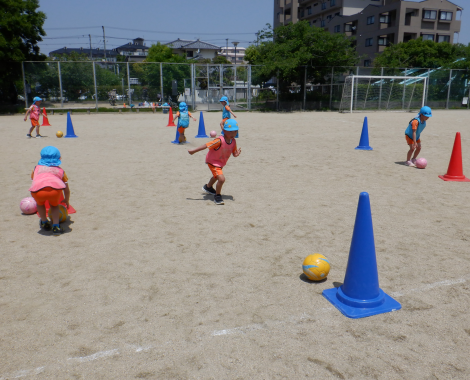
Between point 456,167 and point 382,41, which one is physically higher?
point 382,41

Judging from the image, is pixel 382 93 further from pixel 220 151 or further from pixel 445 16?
pixel 445 16

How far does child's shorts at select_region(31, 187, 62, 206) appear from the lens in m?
4.60

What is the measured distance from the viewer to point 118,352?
8.93ft

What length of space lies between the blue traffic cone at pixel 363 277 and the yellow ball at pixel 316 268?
380 millimetres

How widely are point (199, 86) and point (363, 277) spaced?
27322mm

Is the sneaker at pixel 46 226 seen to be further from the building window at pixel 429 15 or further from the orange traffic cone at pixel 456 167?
the building window at pixel 429 15

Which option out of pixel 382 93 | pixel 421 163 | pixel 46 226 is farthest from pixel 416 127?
pixel 382 93

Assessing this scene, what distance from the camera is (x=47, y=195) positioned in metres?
4.64

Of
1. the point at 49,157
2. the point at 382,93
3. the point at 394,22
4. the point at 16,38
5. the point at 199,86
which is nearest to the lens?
the point at 49,157

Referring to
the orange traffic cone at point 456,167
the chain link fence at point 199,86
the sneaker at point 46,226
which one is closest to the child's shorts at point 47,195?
the sneaker at point 46,226

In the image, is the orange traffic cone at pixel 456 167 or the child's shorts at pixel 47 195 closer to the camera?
the child's shorts at pixel 47 195

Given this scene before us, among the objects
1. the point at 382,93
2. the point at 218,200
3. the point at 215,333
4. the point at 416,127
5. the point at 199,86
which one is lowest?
the point at 215,333

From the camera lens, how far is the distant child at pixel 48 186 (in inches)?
181

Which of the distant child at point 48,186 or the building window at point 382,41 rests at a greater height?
the building window at point 382,41
